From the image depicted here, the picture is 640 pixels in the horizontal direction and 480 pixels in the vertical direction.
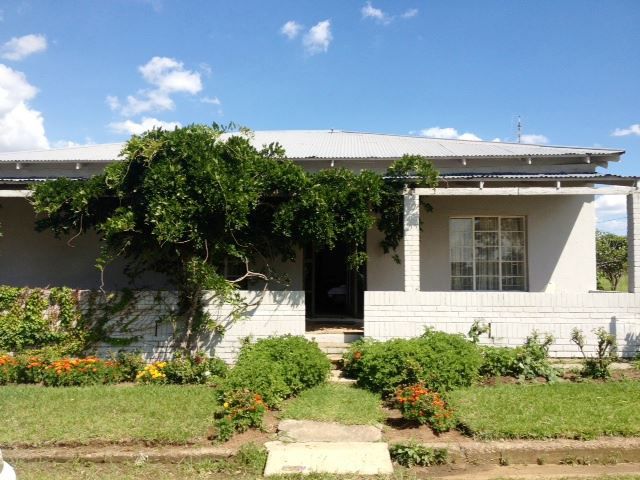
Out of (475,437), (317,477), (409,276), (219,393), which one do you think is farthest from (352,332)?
(317,477)

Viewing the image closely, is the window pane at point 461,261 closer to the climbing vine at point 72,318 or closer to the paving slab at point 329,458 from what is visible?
the climbing vine at point 72,318

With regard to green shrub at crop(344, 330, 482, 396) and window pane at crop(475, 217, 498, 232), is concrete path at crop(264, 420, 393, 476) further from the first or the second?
window pane at crop(475, 217, 498, 232)

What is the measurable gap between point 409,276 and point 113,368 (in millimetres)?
5119

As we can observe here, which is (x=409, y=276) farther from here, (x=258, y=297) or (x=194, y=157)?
(x=194, y=157)

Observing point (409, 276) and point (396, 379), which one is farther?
point (409, 276)

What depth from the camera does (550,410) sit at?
561 centimetres

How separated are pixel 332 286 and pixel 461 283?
323cm

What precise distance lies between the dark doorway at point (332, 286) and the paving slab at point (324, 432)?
5.39m

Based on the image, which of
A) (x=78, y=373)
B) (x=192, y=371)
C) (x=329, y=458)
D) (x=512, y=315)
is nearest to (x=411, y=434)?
(x=329, y=458)

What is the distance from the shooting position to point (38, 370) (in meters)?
7.29

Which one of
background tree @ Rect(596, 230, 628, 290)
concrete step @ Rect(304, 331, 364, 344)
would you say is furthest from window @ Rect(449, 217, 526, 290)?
background tree @ Rect(596, 230, 628, 290)

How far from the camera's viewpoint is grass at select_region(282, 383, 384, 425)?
18.8 ft

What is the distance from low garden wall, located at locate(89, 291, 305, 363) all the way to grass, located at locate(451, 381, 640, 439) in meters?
3.24

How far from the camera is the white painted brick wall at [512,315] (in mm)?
8227
